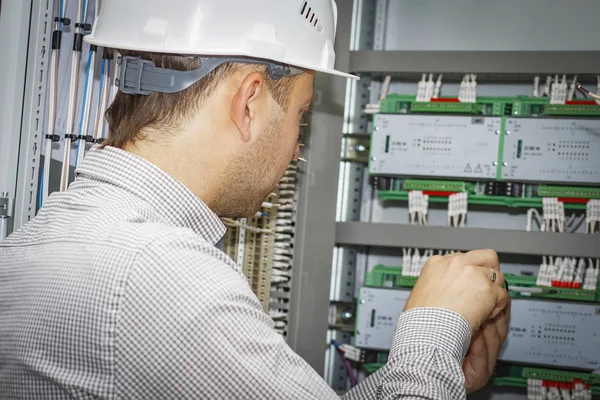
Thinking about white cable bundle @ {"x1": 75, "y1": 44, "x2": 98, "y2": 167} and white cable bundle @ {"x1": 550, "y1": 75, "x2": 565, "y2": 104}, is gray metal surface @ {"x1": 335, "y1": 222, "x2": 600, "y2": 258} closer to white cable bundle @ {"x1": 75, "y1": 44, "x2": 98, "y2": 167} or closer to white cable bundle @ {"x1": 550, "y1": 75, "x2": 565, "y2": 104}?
white cable bundle @ {"x1": 550, "y1": 75, "x2": 565, "y2": 104}

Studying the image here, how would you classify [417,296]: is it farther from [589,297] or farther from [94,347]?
[589,297]

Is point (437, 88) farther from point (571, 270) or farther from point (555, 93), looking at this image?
point (571, 270)

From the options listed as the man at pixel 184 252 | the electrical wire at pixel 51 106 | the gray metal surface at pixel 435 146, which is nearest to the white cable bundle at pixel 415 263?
the gray metal surface at pixel 435 146

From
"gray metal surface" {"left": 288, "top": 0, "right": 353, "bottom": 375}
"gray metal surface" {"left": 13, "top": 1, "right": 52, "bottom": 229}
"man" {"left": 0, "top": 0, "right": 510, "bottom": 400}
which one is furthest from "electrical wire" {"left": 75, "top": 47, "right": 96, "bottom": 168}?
"gray metal surface" {"left": 288, "top": 0, "right": 353, "bottom": 375}

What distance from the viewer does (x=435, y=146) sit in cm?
310

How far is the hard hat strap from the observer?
1.19 meters

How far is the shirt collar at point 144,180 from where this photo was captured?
3.54 feet

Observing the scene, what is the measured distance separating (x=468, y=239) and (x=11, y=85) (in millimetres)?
1770

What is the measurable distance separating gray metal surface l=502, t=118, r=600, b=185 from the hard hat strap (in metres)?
1.95

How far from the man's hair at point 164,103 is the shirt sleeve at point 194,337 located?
0.91 feet

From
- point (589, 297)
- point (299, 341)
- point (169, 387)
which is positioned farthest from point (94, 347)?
point (589, 297)

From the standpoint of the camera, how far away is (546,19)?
327cm

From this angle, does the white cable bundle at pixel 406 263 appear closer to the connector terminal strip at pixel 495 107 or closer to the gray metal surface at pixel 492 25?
the connector terminal strip at pixel 495 107

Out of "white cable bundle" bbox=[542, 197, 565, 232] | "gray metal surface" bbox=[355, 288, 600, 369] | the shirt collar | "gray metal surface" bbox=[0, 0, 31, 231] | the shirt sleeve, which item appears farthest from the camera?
"white cable bundle" bbox=[542, 197, 565, 232]
